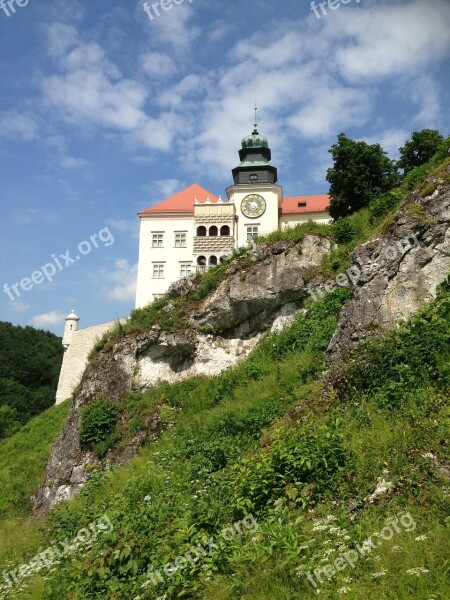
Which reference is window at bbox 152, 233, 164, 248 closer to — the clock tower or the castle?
the castle

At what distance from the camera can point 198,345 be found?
17172mm

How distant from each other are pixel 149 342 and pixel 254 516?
11.6 metres

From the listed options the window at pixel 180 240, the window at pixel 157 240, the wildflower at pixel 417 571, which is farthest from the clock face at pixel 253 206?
the wildflower at pixel 417 571

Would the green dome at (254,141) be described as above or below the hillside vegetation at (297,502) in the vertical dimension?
above

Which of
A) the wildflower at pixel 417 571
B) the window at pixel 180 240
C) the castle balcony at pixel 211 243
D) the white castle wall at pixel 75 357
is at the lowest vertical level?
the wildflower at pixel 417 571

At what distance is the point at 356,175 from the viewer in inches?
1108

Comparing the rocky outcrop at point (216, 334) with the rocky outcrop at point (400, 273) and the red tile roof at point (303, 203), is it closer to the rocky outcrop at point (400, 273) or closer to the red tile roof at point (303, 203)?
the rocky outcrop at point (400, 273)

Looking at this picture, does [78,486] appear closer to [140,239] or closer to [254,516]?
[254,516]

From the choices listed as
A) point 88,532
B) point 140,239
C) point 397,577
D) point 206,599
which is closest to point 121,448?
point 88,532

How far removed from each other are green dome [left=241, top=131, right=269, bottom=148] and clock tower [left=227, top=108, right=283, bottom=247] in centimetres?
33

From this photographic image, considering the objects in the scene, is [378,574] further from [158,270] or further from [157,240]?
[157,240]

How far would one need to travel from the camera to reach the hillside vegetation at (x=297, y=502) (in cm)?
470

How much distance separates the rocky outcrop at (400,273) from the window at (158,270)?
33.9 m

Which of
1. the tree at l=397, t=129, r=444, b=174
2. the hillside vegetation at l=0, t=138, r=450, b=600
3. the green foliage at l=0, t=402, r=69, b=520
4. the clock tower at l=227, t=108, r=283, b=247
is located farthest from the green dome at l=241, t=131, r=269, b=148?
the hillside vegetation at l=0, t=138, r=450, b=600
